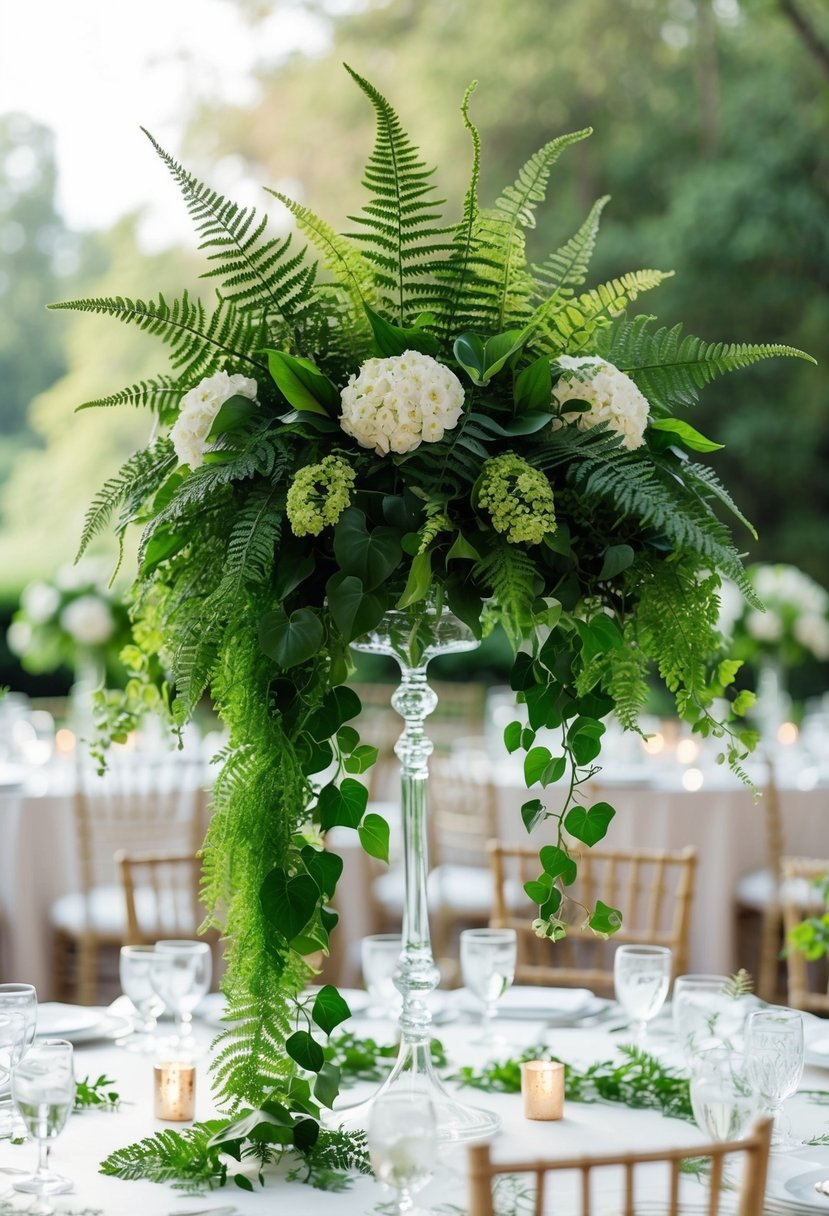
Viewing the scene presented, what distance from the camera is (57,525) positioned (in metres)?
13.7

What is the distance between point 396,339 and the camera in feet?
5.34

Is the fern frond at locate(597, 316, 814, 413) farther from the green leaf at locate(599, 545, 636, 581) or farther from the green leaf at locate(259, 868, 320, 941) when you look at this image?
the green leaf at locate(259, 868, 320, 941)

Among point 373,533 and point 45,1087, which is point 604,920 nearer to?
point 373,533

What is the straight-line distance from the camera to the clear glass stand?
174 cm

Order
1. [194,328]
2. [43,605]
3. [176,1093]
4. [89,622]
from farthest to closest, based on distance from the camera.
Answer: [43,605], [89,622], [176,1093], [194,328]

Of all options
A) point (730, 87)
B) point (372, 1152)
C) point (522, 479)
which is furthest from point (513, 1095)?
point (730, 87)

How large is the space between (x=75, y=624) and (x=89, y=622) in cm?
6

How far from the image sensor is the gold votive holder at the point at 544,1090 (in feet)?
A: 5.92

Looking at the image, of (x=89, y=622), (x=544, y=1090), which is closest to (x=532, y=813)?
(x=544, y=1090)

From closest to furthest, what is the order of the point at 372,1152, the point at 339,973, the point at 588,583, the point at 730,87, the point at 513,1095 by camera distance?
the point at 372,1152
the point at 588,583
the point at 513,1095
the point at 339,973
the point at 730,87

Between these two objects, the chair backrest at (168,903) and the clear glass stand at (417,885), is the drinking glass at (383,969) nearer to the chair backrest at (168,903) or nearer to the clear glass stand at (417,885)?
the clear glass stand at (417,885)

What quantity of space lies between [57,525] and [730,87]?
714 cm

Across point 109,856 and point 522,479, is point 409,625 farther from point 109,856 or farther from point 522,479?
point 109,856

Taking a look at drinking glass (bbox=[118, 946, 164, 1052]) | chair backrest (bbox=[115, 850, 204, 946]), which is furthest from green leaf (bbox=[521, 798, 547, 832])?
chair backrest (bbox=[115, 850, 204, 946])
